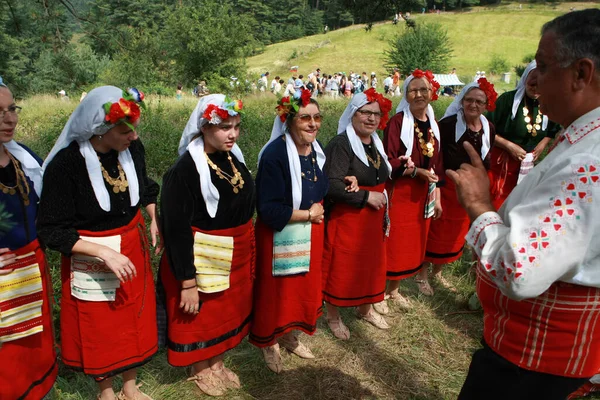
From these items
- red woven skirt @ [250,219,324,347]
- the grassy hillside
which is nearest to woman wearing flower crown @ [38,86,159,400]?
red woven skirt @ [250,219,324,347]

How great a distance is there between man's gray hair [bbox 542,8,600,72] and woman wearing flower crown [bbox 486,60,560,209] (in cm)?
321

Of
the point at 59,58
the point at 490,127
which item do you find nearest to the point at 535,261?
the point at 490,127

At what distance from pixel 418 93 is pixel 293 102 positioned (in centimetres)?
145

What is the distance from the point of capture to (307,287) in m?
3.14

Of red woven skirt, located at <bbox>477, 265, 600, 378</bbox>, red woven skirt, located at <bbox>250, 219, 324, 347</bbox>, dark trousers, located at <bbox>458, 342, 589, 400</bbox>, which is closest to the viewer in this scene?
red woven skirt, located at <bbox>477, 265, 600, 378</bbox>

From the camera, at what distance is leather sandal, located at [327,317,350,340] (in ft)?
12.0

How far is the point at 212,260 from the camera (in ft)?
8.51

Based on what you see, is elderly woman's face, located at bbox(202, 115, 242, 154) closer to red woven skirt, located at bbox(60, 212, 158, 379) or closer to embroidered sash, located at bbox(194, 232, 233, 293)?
embroidered sash, located at bbox(194, 232, 233, 293)

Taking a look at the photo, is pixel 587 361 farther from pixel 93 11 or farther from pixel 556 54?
pixel 93 11

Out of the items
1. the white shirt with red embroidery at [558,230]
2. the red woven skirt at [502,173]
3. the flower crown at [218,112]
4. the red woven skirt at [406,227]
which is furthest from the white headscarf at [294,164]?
the red woven skirt at [502,173]

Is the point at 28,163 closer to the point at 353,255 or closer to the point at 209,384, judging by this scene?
the point at 209,384

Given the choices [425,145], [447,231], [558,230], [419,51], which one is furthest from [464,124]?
[419,51]

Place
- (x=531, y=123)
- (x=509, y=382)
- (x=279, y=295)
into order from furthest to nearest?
(x=531, y=123) → (x=279, y=295) → (x=509, y=382)

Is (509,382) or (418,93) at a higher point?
(418,93)
